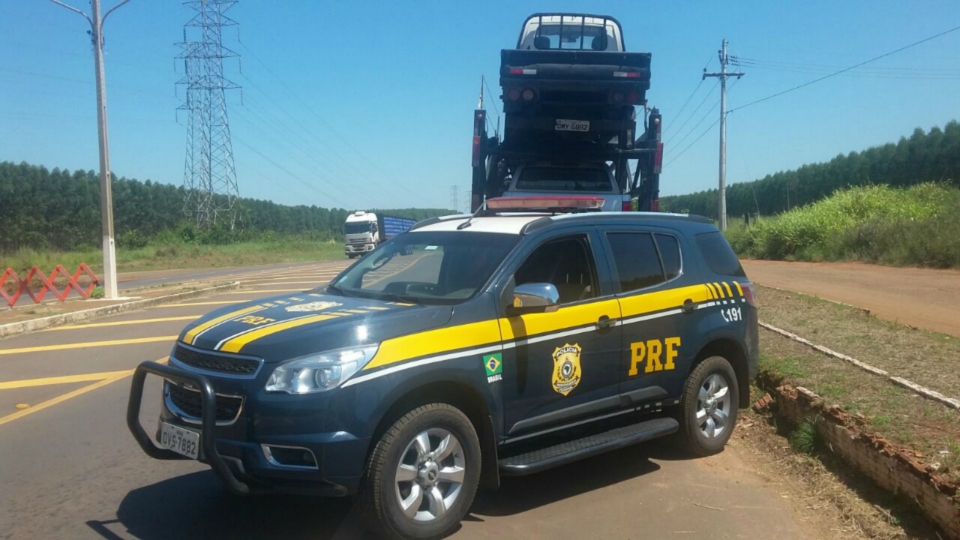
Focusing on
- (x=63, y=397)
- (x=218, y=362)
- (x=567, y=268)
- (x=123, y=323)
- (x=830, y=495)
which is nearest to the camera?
(x=218, y=362)

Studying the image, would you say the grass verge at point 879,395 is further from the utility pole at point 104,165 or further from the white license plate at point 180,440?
the utility pole at point 104,165

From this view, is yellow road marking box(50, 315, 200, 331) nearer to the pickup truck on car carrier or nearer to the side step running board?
the pickup truck on car carrier

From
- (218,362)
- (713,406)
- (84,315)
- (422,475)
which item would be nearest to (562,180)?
(713,406)

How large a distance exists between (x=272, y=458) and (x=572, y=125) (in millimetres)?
8917

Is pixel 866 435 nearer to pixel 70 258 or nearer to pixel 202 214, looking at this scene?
pixel 70 258

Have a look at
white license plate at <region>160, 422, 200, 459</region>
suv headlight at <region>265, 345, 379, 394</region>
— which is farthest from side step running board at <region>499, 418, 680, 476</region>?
white license plate at <region>160, 422, 200, 459</region>

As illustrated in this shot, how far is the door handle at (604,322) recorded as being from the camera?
5.41m

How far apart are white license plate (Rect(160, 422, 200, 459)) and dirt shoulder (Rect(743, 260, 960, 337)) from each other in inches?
367

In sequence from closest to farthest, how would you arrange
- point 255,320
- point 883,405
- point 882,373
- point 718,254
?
point 255,320 < point 883,405 < point 718,254 < point 882,373

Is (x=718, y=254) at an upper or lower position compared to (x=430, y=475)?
upper

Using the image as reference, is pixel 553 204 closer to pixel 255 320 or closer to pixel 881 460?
pixel 881 460

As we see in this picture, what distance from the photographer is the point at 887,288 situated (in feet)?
52.8

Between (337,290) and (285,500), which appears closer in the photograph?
(285,500)

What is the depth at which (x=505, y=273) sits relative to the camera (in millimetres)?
5094
